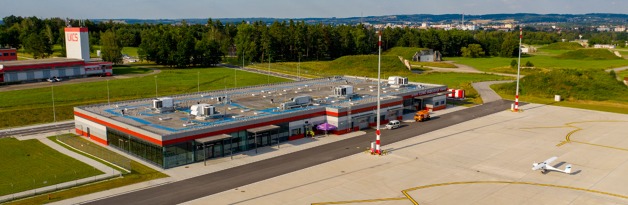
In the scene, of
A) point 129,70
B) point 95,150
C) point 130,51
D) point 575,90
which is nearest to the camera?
point 95,150

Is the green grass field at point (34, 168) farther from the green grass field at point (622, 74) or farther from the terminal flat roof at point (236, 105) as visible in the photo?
the green grass field at point (622, 74)

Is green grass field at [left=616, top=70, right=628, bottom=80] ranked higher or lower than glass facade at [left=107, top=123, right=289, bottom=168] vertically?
higher

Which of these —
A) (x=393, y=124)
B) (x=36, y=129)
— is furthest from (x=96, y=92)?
(x=393, y=124)

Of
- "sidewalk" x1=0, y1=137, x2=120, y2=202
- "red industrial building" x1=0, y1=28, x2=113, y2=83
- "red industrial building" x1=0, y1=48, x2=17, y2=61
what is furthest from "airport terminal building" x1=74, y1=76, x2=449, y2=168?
"red industrial building" x1=0, y1=48, x2=17, y2=61

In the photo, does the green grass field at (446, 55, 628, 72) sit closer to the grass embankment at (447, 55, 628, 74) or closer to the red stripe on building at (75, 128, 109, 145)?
the grass embankment at (447, 55, 628, 74)

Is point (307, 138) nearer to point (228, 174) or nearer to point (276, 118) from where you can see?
point (276, 118)

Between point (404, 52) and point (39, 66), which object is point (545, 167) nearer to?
point (39, 66)
